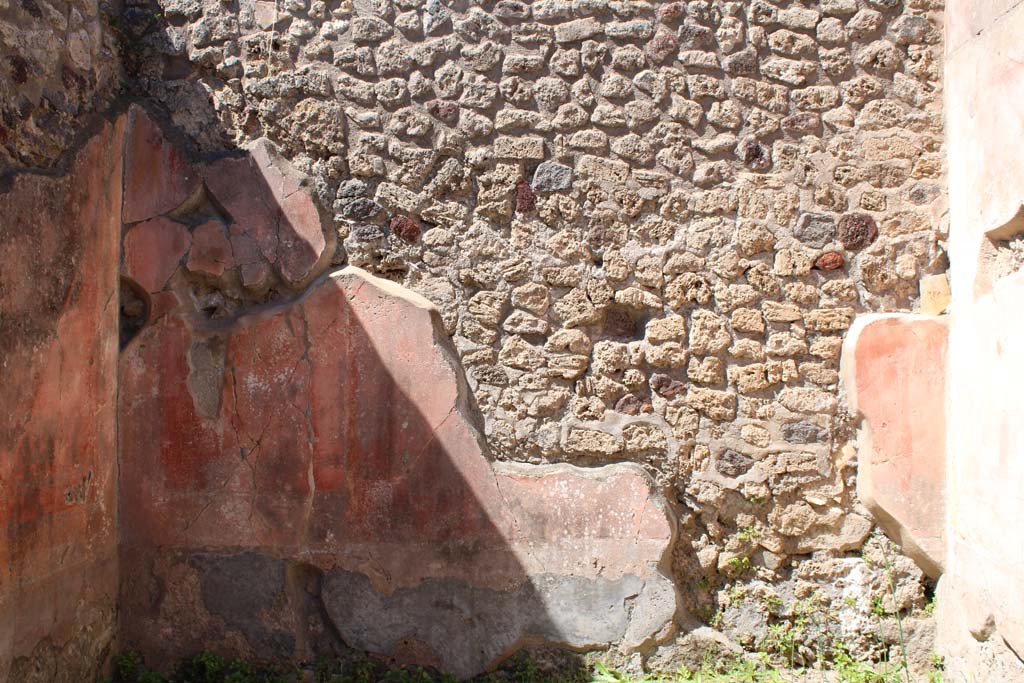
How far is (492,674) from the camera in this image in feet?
12.2

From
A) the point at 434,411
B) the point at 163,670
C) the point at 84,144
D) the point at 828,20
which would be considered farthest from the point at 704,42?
the point at 163,670

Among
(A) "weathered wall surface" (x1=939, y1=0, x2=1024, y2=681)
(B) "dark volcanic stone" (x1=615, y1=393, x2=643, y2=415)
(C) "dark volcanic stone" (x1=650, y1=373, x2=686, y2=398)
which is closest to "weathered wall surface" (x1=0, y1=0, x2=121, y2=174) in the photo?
(B) "dark volcanic stone" (x1=615, y1=393, x2=643, y2=415)

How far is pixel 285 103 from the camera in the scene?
3887mm

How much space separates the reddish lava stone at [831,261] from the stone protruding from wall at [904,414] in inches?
10.9

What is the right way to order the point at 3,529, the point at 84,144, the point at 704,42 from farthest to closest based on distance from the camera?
the point at 704,42 → the point at 84,144 → the point at 3,529

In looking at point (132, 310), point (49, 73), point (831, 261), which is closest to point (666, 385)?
point (831, 261)

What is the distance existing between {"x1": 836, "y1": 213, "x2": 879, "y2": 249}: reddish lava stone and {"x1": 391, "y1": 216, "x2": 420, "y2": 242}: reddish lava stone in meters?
1.84

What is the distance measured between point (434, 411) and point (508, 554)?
0.68m

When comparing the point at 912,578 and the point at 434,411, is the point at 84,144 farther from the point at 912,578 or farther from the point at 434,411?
the point at 912,578

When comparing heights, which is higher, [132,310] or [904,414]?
[132,310]

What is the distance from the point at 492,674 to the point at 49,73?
2.96 metres

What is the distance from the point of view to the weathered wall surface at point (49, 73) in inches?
122

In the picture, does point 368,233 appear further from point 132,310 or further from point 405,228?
point 132,310

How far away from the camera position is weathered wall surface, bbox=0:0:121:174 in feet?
10.1
